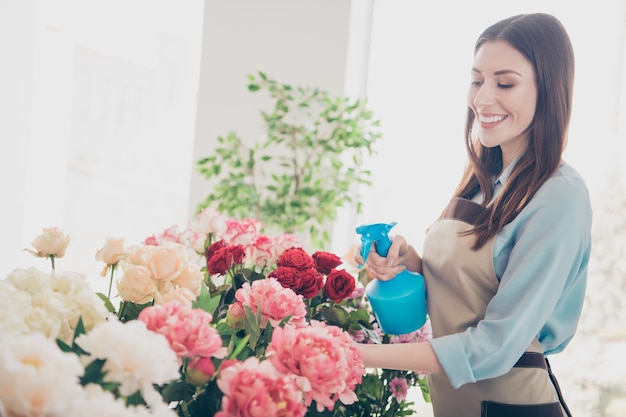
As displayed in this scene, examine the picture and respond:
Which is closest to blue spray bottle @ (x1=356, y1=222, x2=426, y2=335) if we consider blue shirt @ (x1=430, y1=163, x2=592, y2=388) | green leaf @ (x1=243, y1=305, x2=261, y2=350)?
blue shirt @ (x1=430, y1=163, x2=592, y2=388)

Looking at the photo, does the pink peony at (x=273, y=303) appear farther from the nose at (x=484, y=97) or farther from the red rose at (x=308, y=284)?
the nose at (x=484, y=97)

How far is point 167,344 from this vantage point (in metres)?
0.55

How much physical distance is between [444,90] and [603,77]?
645 mm

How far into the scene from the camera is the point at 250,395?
0.58m

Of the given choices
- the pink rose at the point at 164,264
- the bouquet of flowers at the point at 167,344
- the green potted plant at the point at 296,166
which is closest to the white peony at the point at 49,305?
the bouquet of flowers at the point at 167,344

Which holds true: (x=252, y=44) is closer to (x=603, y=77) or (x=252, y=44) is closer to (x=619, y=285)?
(x=603, y=77)

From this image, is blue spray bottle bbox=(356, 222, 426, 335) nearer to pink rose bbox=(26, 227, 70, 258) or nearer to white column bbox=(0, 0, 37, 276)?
pink rose bbox=(26, 227, 70, 258)

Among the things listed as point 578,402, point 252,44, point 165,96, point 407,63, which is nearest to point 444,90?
point 407,63

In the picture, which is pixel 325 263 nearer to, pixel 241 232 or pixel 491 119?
pixel 241 232

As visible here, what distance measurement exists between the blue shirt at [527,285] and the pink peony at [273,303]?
0.41 meters

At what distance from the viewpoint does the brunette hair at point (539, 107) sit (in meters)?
1.21

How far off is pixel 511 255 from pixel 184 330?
28.2 inches

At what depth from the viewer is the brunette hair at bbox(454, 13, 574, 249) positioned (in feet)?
3.96

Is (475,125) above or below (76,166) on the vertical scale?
above
